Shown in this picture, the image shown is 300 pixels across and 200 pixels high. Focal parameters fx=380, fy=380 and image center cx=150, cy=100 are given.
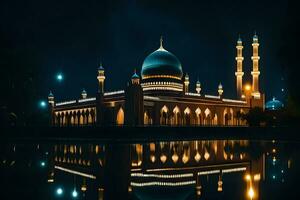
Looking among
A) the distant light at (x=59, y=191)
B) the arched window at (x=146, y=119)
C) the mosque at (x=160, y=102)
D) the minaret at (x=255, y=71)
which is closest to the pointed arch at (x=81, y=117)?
the mosque at (x=160, y=102)

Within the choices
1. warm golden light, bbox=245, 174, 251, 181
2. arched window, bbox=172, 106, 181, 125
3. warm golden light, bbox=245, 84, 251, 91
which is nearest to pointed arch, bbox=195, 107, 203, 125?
arched window, bbox=172, 106, 181, 125

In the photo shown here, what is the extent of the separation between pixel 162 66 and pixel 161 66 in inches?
4.5

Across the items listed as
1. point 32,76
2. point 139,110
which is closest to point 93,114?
point 139,110

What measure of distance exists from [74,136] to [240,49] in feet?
106

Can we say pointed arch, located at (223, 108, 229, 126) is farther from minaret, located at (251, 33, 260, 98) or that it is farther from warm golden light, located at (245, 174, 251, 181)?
warm golden light, located at (245, 174, 251, 181)

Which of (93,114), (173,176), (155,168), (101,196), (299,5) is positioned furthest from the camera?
(93,114)

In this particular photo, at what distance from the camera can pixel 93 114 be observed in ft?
135

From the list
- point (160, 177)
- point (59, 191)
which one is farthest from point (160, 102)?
point (59, 191)

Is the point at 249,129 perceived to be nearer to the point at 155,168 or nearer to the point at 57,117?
the point at 155,168

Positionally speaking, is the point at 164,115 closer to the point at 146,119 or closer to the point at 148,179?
the point at 146,119

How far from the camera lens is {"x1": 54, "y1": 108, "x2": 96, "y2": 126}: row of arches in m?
41.4

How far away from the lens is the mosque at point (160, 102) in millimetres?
35438

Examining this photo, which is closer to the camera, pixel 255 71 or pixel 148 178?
pixel 148 178

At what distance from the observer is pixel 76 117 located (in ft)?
149
